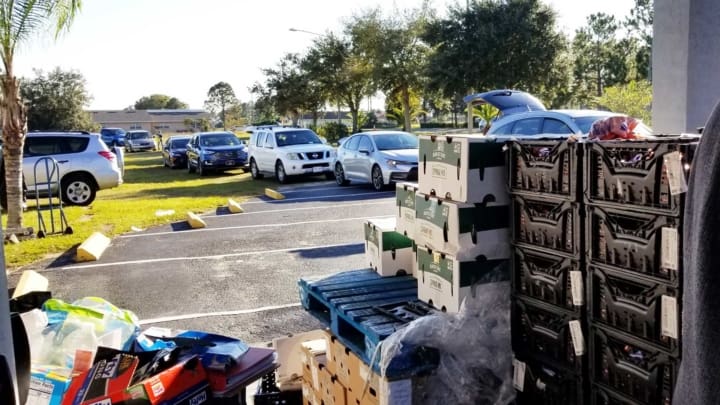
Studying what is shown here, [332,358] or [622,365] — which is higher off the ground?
[622,365]

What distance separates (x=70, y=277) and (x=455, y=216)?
6.73 m

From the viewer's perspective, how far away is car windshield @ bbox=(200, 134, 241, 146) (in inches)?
1003

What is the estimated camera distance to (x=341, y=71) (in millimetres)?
42438

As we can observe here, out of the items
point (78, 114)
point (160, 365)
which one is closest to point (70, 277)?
point (160, 365)

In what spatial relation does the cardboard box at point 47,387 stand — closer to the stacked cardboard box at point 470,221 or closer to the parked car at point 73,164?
the stacked cardboard box at point 470,221

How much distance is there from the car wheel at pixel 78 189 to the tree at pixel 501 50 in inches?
785

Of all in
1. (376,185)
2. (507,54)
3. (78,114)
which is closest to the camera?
(376,185)

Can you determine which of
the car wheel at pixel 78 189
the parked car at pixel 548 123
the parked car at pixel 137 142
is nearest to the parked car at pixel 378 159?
the parked car at pixel 548 123

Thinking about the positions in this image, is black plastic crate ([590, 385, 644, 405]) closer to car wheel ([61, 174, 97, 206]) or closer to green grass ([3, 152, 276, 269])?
green grass ([3, 152, 276, 269])

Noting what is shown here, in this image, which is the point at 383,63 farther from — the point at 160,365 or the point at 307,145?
the point at 160,365

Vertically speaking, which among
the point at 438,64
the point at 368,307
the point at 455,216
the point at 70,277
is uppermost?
the point at 438,64

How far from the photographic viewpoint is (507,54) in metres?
31.1

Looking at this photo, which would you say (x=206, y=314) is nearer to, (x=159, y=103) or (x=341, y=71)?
(x=341, y=71)

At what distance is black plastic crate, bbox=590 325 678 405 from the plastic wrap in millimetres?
677
